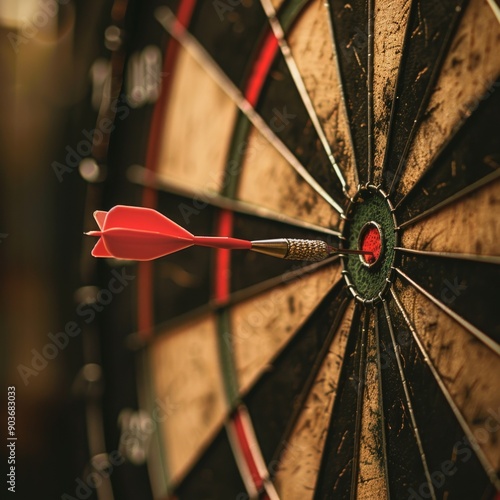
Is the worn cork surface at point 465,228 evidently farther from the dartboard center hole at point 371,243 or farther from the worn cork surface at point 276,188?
the worn cork surface at point 276,188

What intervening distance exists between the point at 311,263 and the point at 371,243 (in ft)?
0.40

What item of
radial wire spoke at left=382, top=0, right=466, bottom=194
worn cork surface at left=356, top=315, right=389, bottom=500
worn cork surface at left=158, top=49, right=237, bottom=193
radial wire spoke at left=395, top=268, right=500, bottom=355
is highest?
worn cork surface at left=158, top=49, right=237, bottom=193

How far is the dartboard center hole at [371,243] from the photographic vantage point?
848mm

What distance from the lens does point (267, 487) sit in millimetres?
1011

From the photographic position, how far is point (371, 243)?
0.86m

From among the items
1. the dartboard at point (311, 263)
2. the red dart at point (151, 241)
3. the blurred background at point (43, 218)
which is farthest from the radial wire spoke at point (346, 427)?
the blurred background at point (43, 218)

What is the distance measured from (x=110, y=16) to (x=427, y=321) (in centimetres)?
81

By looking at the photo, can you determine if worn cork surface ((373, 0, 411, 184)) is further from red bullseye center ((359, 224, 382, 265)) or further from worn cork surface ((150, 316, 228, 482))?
worn cork surface ((150, 316, 228, 482))

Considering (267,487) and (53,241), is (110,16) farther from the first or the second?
(267,487)

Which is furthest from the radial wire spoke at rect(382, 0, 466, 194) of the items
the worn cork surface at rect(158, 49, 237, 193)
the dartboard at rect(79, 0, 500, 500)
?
the worn cork surface at rect(158, 49, 237, 193)

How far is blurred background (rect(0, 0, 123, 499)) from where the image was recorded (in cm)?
134

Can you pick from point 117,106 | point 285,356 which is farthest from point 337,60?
point 117,106

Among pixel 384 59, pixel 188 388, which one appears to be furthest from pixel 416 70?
pixel 188 388

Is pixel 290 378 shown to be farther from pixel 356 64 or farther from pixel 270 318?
Answer: pixel 356 64
